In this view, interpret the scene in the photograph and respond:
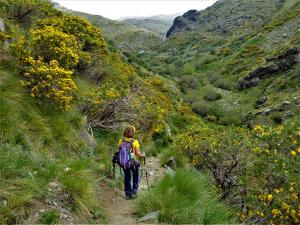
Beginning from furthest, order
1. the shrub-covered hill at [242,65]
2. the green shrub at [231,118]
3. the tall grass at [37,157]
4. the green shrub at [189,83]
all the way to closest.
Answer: the green shrub at [189,83], the shrub-covered hill at [242,65], the green shrub at [231,118], the tall grass at [37,157]

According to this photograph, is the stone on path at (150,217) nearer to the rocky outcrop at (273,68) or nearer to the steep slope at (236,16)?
the rocky outcrop at (273,68)

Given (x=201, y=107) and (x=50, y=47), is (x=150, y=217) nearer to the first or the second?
(x=50, y=47)

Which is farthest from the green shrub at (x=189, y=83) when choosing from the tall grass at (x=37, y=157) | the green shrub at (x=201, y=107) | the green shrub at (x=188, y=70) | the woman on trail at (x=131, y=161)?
the woman on trail at (x=131, y=161)

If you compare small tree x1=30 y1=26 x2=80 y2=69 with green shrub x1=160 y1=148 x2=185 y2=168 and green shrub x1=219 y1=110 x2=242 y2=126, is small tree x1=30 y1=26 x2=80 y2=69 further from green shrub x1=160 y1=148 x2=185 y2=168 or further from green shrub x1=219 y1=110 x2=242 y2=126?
green shrub x1=219 y1=110 x2=242 y2=126

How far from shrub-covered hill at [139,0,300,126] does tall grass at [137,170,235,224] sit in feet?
121

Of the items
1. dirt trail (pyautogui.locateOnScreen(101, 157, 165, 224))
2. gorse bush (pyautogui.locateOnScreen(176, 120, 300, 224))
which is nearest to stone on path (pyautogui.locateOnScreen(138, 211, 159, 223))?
dirt trail (pyautogui.locateOnScreen(101, 157, 165, 224))

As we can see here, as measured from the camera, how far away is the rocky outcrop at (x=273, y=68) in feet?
210

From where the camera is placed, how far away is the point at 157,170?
1509 centimetres

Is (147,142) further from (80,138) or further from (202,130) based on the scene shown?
(80,138)

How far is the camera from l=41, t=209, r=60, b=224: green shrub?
6.10 m

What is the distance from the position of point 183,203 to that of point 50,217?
2.48 metres

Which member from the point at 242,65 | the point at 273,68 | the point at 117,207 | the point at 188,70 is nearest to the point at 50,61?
the point at 117,207

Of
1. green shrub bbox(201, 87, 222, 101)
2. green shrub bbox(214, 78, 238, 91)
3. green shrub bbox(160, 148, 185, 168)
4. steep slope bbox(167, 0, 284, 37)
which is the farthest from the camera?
steep slope bbox(167, 0, 284, 37)

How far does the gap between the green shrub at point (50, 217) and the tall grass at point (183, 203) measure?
1.91 meters
